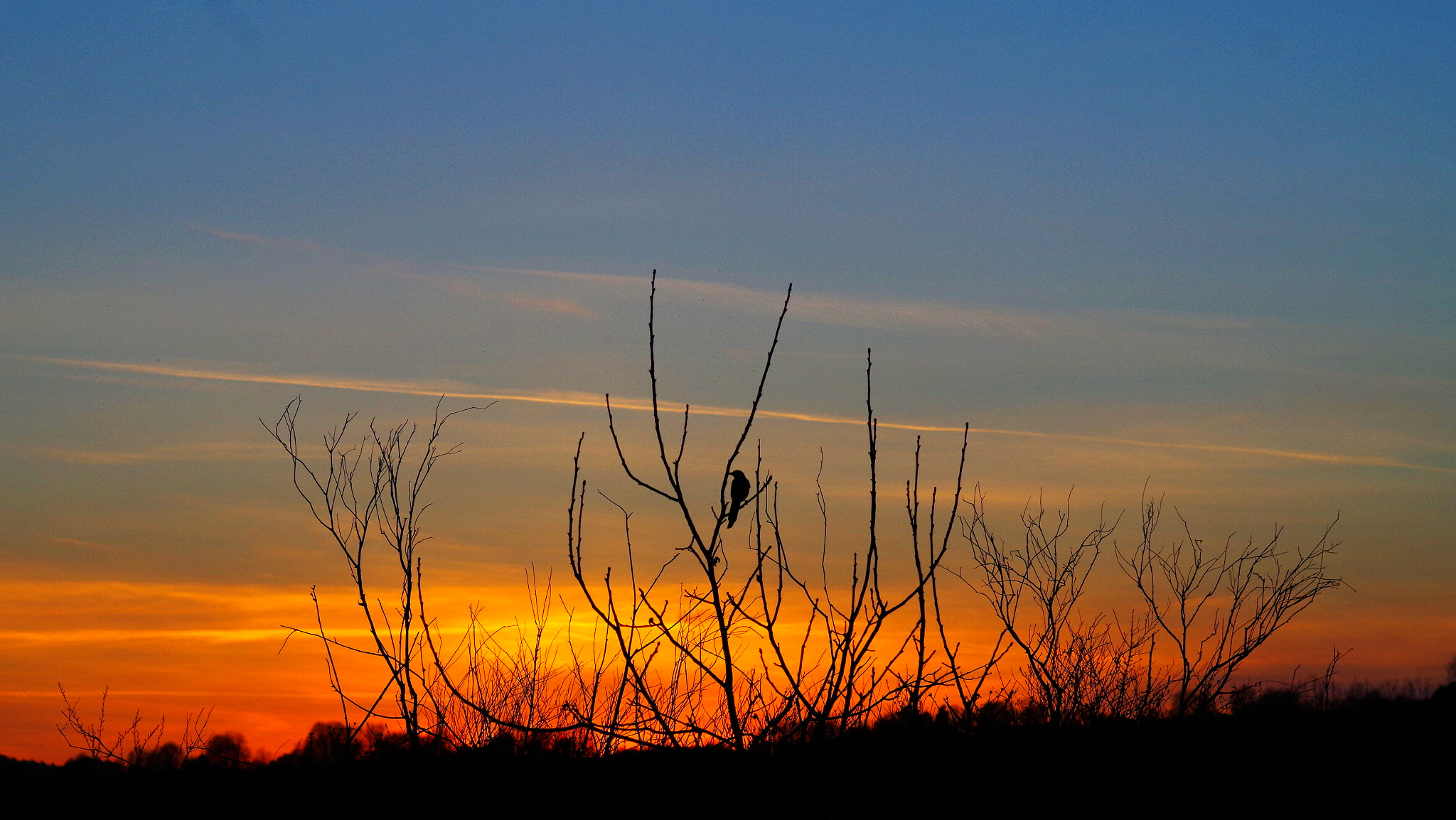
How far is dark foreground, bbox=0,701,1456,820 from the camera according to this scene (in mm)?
5391

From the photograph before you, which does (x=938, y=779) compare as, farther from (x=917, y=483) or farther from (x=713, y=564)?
(x=713, y=564)

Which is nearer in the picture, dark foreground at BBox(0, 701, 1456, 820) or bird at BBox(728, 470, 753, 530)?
bird at BBox(728, 470, 753, 530)

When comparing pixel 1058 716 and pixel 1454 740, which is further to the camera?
pixel 1454 740

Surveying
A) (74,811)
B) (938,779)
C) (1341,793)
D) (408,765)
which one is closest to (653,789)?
(408,765)

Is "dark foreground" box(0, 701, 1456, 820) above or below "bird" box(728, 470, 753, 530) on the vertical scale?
below

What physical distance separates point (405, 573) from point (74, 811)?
21.9 ft

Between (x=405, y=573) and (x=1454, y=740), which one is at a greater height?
(x=405, y=573)

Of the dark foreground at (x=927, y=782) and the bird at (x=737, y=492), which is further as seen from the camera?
the dark foreground at (x=927, y=782)

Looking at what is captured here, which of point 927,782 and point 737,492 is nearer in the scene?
point 737,492

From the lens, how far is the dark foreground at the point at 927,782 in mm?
5391

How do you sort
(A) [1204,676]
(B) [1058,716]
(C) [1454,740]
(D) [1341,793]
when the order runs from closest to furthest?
(A) [1204,676], (B) [1058,716], (D) [1341,793], (C) [1454,740]

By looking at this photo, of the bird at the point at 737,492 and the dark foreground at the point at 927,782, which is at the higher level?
the bird at the point at 737,492

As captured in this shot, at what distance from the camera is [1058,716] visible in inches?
307

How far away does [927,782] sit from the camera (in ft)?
18.5
